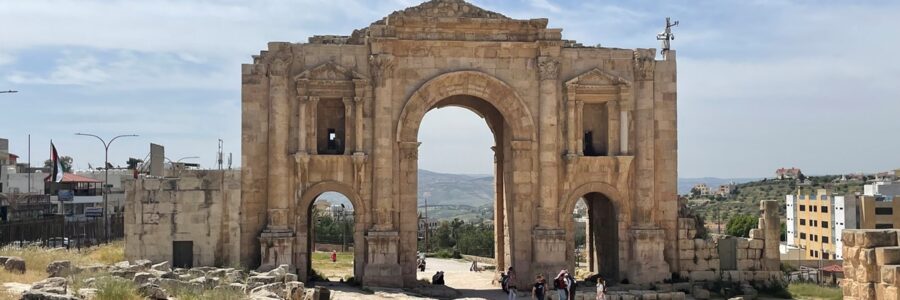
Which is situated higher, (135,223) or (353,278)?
(135,223)

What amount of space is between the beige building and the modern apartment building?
3749cm

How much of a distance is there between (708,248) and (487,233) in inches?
1511

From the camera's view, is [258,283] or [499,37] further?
[499,37]

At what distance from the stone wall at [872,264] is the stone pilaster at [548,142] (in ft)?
37.7

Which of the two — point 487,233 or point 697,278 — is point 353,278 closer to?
point 697,278

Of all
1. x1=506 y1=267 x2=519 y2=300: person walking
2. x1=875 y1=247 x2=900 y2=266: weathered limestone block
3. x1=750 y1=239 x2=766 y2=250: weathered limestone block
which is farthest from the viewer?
x1=750 y1=239 x2=766 y2=250: weathered limestone block

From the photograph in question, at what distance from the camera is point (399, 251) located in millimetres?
27297

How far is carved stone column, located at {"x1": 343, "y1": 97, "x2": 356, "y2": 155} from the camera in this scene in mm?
27172

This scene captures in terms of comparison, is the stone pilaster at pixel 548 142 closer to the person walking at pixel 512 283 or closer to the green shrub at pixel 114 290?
the person walking at pixel 512 283

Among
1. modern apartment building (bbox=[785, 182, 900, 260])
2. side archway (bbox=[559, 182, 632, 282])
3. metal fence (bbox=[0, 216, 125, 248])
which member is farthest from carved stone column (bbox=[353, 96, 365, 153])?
modern apartment building (bbox=[785, 182, 900, 260])

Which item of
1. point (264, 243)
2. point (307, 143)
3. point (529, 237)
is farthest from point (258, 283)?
point (529, 237)

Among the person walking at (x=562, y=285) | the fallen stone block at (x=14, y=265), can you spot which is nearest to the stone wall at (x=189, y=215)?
the fallen stone block at (x=14, y=265)

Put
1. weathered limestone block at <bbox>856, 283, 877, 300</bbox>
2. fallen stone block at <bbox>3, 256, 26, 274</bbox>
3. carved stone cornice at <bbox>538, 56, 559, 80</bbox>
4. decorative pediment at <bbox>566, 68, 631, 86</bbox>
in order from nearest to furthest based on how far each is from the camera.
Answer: weathered limestone block at <bbox>856, 283, 877, 300</bbox>
fallen stone block at <bbox>3, 256, 26, 274</bbox>
carved stone cornice at <bbox>538, 56, 559, 80</bbox>
decorative pediment at <bbox>566, 68, 631, 86</bbox>

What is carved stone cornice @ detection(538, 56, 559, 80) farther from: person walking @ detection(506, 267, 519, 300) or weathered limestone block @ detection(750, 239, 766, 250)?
weathered limestone block @ detection(750, 239, 766, 250)
